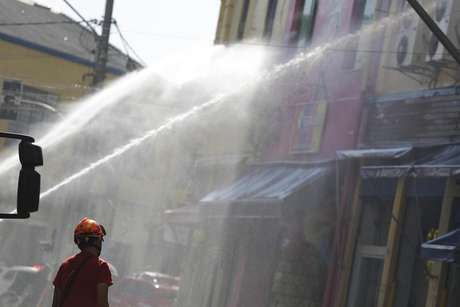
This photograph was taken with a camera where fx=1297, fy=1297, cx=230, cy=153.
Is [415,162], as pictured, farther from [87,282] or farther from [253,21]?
[253,21]

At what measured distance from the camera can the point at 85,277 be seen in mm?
9172

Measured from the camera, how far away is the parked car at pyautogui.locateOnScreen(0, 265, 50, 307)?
1114 inches

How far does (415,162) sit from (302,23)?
8.72 meters

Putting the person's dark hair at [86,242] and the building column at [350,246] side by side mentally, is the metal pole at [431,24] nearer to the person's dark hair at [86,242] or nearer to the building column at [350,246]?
the person's dark hair at [86,242]

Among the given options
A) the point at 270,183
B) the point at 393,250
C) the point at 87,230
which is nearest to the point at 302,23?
the point at 270,183

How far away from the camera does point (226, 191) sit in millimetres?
26141

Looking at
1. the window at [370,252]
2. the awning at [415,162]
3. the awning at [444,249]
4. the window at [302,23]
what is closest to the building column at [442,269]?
the awning at [415,162]

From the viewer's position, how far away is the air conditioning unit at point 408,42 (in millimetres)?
19594

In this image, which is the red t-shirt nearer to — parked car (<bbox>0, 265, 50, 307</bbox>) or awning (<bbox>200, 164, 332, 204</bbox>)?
awning (<bbox>200, 164, 332, 204</bbox>)

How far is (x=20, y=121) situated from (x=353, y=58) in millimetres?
33657

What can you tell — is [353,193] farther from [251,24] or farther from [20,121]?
[20,121]

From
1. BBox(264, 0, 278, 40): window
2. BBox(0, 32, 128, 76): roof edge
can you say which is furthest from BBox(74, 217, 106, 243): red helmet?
BBox(0, 32, 128, 76): roof edge

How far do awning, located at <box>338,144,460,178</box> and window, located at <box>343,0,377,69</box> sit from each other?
2.95 m

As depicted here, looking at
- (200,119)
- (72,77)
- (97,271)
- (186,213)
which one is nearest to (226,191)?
(186,213)
